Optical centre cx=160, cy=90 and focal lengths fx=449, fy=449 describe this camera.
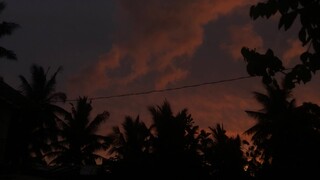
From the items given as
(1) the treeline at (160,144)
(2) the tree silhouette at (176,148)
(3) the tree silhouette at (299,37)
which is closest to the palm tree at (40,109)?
(1) the treeline at (160,144)

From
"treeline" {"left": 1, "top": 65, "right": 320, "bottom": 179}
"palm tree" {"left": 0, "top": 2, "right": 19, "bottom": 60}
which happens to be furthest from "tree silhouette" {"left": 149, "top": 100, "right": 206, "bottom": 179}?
"palm tree" {"left": 0, "top": 2, "right": 19, "bottom": 60}

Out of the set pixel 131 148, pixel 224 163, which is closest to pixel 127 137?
pixel 131 148

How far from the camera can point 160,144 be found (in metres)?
21.5

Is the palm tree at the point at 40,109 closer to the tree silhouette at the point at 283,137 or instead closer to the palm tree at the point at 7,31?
the palm tree at the point at 7,31

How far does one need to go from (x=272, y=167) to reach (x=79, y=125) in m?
19.4

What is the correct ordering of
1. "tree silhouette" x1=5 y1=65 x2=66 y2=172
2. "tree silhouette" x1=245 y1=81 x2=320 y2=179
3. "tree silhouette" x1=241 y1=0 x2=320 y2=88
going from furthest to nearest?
1. "tree silhouette" x1=5 y1=65 x2=66 y2=172
2. "tree silhouette" x1=245 y1=81 x2=320 y2=179
3. "tree silhouette" x1=241 y1=0 x2=320 y2=88

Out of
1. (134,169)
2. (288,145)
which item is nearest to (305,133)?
(288,145)

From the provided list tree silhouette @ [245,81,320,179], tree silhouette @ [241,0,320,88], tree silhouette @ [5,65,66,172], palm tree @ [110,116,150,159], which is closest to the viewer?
tree silhouette @ [241,0,320,88]

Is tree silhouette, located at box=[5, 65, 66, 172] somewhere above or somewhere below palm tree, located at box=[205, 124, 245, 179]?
above

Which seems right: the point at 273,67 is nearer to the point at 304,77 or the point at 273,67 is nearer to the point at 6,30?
the point at 304,77

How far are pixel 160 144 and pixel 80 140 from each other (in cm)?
1498

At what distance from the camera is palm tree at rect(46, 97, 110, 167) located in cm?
3472

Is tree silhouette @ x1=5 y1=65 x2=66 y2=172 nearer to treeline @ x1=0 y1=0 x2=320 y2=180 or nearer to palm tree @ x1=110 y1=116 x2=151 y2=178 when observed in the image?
treeline @ x1=0 y1=0 x2=320 y2=180

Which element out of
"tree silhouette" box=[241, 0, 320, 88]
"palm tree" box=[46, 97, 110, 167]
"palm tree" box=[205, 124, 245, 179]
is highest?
"palm tree" box=[46, 97, 110, 167]
